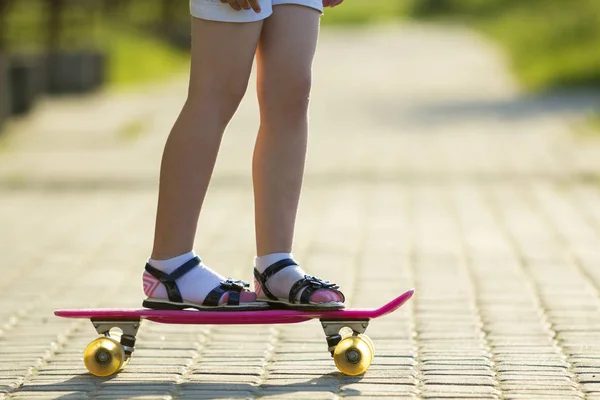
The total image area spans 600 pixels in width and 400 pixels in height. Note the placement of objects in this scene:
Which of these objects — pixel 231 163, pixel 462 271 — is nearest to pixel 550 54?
pixel 231 163

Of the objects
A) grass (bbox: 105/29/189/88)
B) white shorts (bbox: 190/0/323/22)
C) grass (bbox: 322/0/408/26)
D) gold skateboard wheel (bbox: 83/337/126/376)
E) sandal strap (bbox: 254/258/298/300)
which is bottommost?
gold skateboard wheel (bbox: 83/337/126/376)

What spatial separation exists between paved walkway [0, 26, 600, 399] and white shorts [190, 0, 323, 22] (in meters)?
1.04

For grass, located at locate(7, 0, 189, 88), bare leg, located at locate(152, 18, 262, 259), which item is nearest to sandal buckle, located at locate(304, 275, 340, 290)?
bare leg, located at locate(152, 18, 262, 259)

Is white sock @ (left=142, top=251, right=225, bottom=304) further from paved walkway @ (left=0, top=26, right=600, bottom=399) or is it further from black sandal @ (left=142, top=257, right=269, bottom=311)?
paved walkway @ (left=0, top=26, right=600, bottom=399)

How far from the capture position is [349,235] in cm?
721

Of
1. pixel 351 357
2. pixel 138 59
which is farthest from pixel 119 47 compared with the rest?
pixel 351 357

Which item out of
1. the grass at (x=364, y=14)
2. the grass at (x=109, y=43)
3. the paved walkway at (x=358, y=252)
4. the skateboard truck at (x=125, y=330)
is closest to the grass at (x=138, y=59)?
the grass at (x=109, y=43)

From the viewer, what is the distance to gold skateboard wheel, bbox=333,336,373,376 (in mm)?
3803

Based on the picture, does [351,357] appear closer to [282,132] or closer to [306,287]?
[306,287]

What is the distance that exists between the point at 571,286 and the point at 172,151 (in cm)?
232

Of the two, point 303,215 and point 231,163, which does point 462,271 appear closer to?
point 303,215

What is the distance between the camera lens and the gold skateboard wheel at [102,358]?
3840 mm

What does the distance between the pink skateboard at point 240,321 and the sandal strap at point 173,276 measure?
0.06 meters

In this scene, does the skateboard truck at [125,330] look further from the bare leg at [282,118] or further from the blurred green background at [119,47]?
the blurred green background at [119,47]
